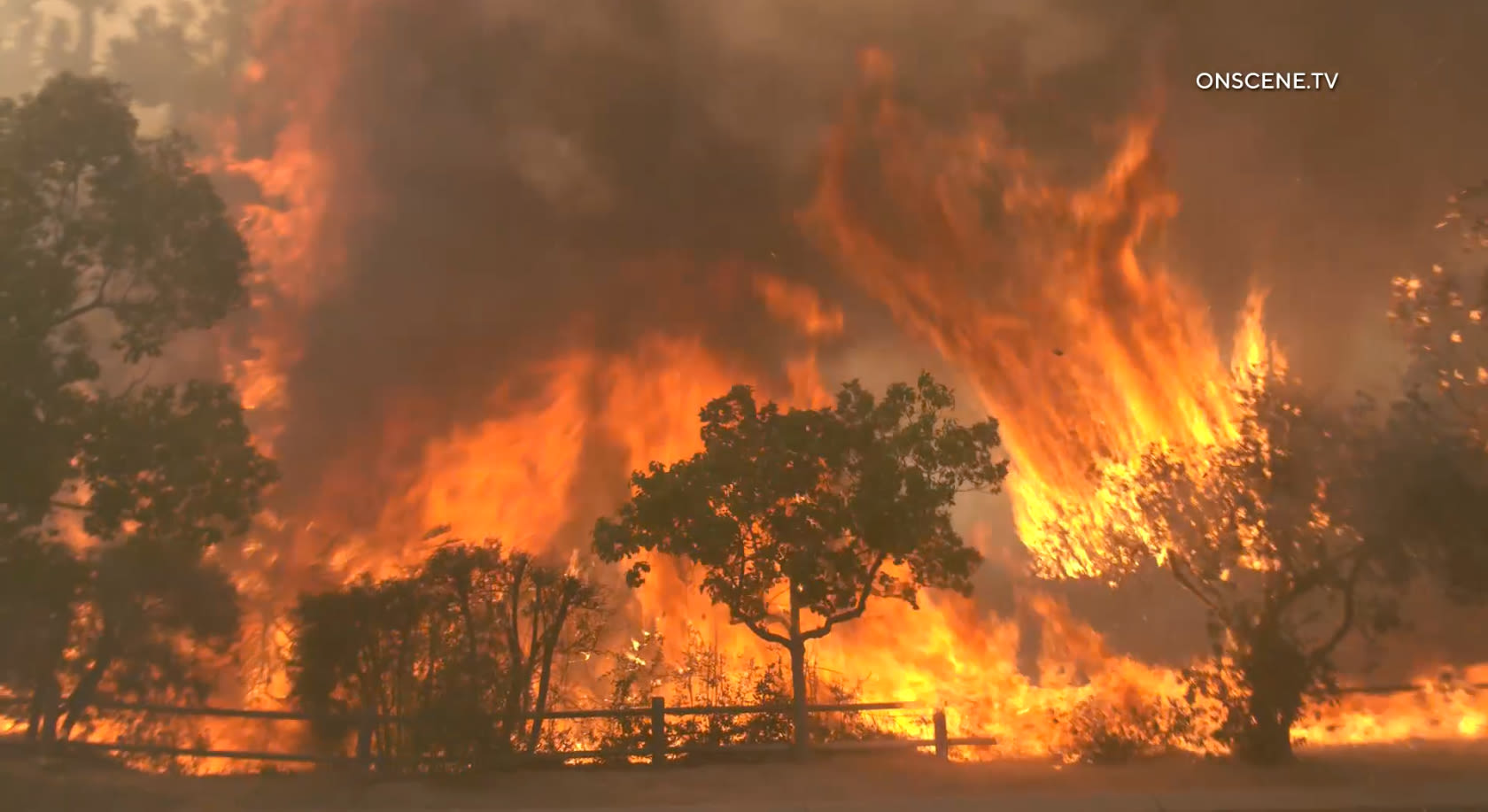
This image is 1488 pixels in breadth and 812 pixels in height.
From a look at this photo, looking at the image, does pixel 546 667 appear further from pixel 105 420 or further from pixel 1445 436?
pixel 1445 436

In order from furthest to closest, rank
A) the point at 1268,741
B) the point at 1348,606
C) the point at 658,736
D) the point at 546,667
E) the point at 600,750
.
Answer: the point at 546,667, the point at 658,736, the point at 600,750, the point at 1348,606, the point at 1268,741

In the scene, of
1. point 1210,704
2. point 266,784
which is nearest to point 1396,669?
point 1210,704

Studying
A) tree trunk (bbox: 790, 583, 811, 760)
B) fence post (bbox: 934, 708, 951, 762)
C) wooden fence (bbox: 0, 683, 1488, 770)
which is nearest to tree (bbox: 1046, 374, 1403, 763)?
wooden fence (bbox: 0, 683, 1488, 770)

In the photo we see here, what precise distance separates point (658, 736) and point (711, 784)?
79.5 inches

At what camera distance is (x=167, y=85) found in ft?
73.0

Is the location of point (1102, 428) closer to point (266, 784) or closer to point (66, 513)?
point (266, 784)

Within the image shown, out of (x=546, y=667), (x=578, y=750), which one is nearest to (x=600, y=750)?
(x=578, y=750)

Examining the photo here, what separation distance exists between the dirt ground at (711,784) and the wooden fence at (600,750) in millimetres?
443

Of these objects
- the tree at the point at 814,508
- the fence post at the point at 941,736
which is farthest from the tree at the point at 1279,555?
the fence post at the point at 941,736

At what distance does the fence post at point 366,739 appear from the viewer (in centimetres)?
1402

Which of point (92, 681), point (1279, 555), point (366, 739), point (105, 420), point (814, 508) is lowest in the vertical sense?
point (366, 739)

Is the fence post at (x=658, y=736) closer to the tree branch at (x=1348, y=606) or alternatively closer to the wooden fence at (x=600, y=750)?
the wooden fence at (x=600, y=750)

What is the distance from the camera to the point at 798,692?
636 inches

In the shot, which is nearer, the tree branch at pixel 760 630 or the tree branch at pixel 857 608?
the tree branch at pixel 857 608
